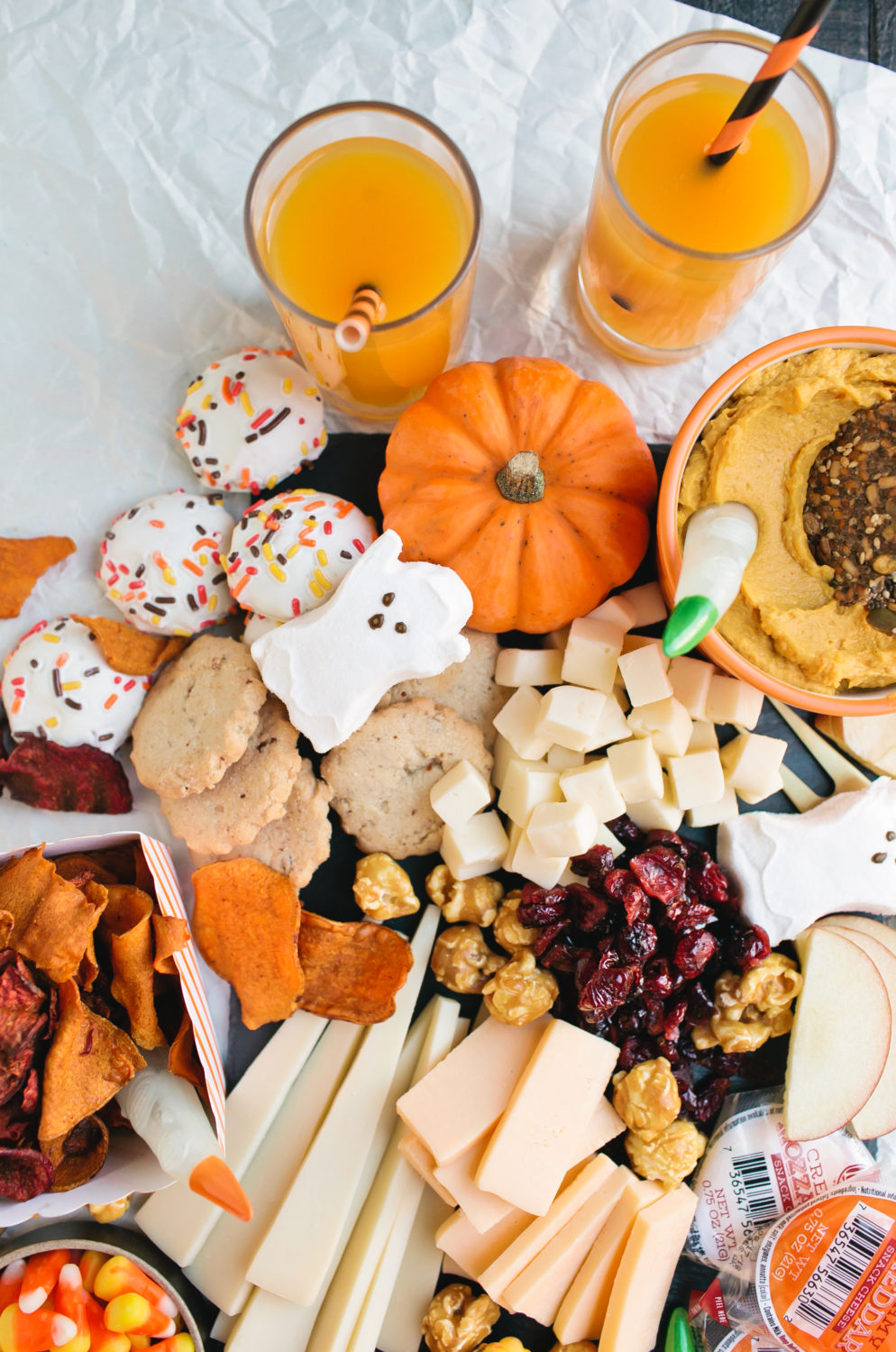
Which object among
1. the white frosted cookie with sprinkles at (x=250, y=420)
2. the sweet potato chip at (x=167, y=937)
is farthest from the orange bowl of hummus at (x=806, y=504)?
the sweet potato chip at (x=167, y=937)

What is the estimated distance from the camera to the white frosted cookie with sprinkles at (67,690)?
1.53 meters

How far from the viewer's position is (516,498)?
1.41 metres

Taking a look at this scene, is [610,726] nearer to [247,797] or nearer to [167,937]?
[247,797]

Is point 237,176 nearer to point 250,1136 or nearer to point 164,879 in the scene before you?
point 164,879

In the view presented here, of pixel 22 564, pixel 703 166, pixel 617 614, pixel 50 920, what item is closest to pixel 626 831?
pixel 617 614

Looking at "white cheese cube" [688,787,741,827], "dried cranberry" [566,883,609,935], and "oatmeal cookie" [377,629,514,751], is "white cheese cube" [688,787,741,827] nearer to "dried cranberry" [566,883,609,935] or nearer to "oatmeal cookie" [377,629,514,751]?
"dried cranberry" [566,883,609,935]

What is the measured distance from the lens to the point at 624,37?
164 cm

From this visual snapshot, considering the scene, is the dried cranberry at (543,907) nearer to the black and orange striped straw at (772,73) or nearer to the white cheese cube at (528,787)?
the white cheese cube at (528,787)

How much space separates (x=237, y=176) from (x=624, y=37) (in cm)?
75

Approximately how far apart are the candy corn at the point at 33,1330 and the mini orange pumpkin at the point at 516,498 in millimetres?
1308

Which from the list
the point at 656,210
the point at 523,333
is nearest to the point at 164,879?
the point at 523,333

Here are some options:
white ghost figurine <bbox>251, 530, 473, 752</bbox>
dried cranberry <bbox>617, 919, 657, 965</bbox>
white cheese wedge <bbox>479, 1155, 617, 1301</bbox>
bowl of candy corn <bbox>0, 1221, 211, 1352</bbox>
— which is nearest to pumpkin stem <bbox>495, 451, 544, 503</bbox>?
white ghost figurine <bbox>251, 530, 473, 752</bbox>

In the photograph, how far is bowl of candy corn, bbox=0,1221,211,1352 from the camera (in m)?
1.41

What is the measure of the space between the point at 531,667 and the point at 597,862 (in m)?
0.35
